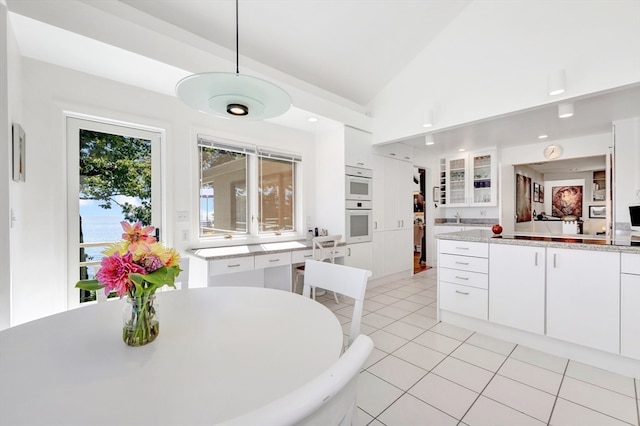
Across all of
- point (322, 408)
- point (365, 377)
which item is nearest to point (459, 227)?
point (365, 377)

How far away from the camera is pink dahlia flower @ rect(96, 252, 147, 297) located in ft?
2.79

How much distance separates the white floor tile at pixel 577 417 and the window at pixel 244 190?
10.5 ft

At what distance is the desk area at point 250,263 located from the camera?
2705 millimetres

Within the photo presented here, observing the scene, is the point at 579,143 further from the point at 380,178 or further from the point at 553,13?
the point at 380,178

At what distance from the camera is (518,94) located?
8.86 feet

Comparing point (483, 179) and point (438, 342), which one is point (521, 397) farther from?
point (483, 179)

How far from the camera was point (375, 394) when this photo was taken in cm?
179

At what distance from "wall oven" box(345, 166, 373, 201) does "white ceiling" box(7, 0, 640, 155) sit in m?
0.89

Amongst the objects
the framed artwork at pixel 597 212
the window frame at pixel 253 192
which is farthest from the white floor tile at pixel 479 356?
the framed artwork at pixel 597 212

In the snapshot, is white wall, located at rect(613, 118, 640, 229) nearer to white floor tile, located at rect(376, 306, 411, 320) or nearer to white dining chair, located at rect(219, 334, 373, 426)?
white floor tile, located at rect(376, 306, 411, 320)

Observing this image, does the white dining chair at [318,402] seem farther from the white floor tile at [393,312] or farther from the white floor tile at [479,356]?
the white floor tile at [393,312]

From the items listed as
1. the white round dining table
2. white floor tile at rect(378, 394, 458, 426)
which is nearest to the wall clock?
white floor tile at rect(378, 394, 458, 426)

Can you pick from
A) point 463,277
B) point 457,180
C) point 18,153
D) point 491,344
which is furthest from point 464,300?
point 18,153

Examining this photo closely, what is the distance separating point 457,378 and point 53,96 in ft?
12.6
